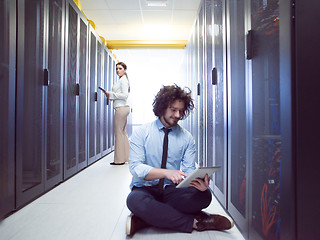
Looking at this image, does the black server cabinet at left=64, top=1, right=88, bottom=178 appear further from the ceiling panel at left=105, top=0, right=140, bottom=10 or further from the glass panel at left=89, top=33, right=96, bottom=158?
the ceiling panel at left=105, top=0, right=140, bottom=10

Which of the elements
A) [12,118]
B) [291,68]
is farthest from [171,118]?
[12,118]

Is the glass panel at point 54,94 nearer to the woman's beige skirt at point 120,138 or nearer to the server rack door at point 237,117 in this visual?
the woman's beige skirt at point 120,138

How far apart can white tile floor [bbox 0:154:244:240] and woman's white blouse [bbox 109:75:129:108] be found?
166 centimetres

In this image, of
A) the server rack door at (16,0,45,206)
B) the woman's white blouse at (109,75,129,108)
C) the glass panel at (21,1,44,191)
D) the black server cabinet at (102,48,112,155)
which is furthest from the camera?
the black server cabinet at (102,48,112,155)

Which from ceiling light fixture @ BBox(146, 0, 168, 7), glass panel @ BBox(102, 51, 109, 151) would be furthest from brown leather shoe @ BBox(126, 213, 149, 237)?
ceiling light fixture @ BBox(146, 0, 168, 7)

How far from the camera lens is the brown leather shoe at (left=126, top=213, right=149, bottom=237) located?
4.71ft

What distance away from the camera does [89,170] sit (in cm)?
337

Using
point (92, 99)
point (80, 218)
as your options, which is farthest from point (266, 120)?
point (92, 99)

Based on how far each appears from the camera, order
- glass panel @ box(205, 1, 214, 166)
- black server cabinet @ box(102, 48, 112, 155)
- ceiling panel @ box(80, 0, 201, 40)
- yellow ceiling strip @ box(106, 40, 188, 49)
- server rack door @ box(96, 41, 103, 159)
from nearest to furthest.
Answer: glass panel @ box(205, 1, 214, 166) → ceiling panel @ box(80, 0, 201, 40) → server rack door @ box(96, 41, 103, 159) → black server cabinet @ box(102, 48, 112, 155) → yellow ceiling strip @ box(106, 40, 188, 49)

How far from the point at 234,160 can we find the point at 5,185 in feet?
5.13

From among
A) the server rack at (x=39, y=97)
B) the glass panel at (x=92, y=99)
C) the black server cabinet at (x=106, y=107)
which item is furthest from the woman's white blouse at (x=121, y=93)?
the black server cabinet at (x=106, y=107)

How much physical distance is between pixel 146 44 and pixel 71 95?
3.42 m

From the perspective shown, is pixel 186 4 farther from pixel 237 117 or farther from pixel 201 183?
pixel 201 183

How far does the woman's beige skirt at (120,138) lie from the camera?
384 cm
